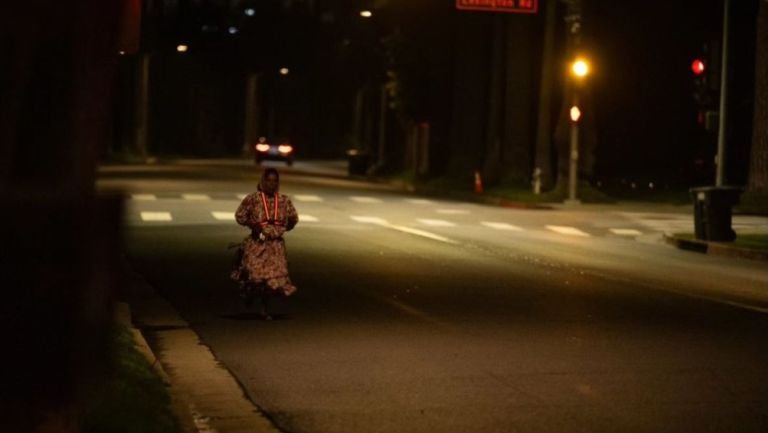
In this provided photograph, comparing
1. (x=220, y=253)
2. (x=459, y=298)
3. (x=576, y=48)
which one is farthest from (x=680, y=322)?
(x=576, y=48)

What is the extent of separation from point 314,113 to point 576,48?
76125mm

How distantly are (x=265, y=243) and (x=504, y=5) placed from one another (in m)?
23.7

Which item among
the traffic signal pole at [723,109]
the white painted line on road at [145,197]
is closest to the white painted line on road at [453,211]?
the white painted line on road at [145,197]

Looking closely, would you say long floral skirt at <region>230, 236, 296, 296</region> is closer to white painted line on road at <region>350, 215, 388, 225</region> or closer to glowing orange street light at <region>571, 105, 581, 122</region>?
white painted line on road at <region>350, 215, 388, 225</region>

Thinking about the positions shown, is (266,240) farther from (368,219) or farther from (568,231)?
(368,219)

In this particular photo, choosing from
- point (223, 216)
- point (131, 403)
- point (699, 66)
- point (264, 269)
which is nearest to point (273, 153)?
point (223, 216)

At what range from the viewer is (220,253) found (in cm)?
2427

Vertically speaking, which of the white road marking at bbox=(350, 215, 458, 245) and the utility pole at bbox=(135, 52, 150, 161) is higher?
the utility pole at bbox=(135, 52, 150, 161)

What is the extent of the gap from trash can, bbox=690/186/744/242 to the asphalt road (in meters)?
0.85

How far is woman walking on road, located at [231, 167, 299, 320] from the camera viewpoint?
1515cm

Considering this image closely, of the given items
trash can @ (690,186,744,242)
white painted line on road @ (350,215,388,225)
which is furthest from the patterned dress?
white painted line on road @ (350,215,388,225)

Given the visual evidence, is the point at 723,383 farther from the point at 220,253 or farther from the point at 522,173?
the point at 522,173

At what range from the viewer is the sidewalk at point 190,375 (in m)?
9.64

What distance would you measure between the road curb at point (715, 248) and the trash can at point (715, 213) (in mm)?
307
